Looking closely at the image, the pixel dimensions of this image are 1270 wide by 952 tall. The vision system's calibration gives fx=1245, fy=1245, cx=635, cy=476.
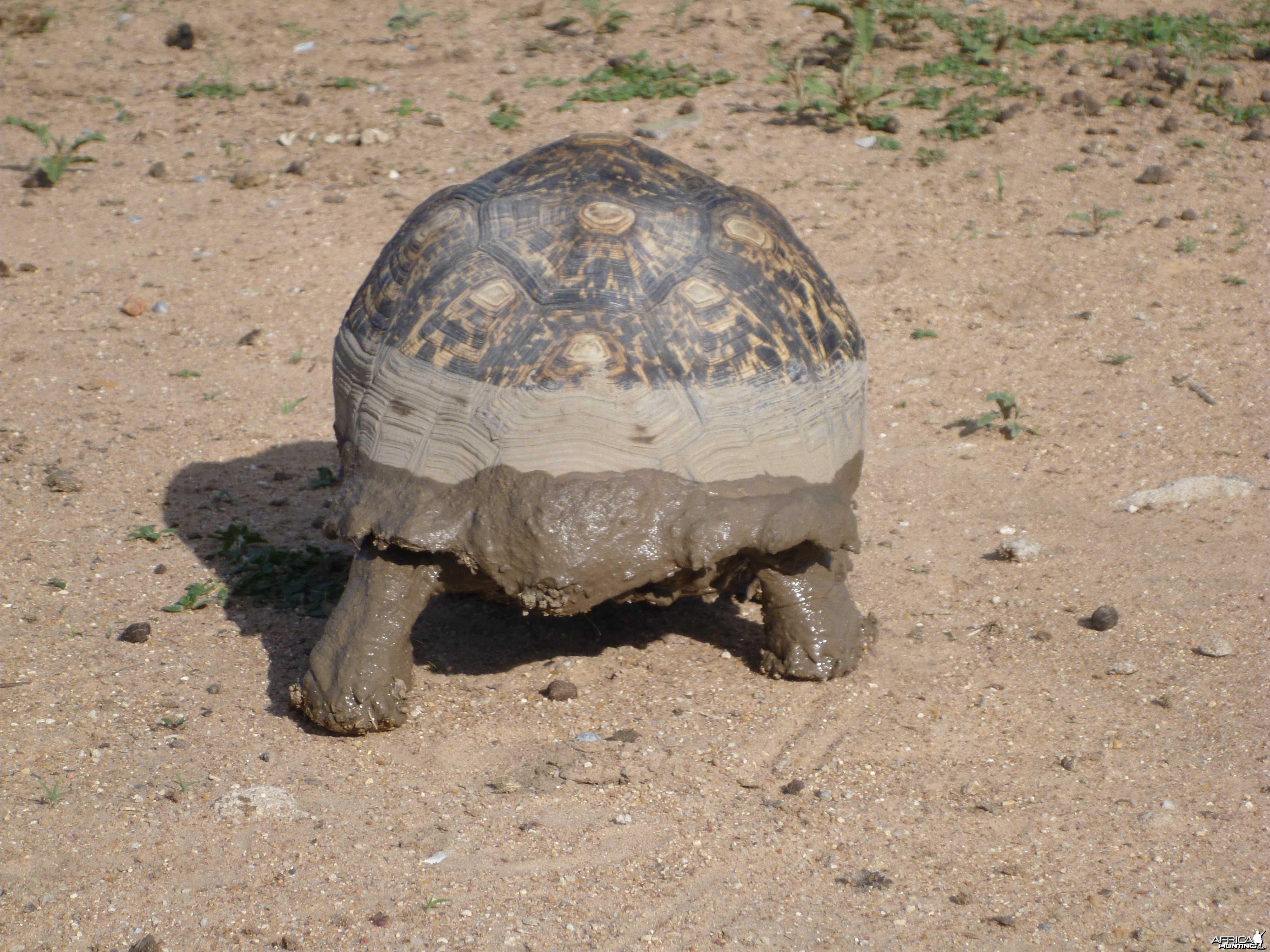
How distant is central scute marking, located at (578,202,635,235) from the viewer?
4051mm

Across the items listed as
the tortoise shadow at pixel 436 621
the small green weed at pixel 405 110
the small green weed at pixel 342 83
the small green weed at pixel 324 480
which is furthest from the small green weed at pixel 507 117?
the tortoise shadow at pixel 436 621

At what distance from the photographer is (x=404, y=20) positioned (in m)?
11.5

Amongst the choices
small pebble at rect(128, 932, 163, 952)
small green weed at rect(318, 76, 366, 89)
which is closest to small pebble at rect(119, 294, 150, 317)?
small green weed at rect(318, 76, 366, 89)

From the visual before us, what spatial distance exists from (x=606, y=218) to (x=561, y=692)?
1623 mm

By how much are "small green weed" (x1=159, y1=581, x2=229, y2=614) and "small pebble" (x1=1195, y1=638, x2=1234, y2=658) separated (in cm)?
372

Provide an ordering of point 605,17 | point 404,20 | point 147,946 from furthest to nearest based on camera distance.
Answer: point 404,20
point 605,17
point 147,946

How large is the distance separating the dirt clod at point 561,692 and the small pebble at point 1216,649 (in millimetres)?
2274

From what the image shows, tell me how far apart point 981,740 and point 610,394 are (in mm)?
1689

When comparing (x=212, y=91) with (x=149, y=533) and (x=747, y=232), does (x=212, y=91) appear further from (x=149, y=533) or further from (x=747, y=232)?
(x=747, y=232)

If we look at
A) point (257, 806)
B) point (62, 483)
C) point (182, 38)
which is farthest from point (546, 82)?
point (257, 806)

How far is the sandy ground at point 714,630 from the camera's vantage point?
135 inches

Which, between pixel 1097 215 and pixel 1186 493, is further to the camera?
pixel 1097 215

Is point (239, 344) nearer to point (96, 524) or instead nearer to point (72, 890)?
point (96, 524)

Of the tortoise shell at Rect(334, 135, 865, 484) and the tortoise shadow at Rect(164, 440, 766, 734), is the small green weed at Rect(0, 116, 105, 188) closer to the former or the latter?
the tortoise shadow at Rect(164, 440, 766, 734)
